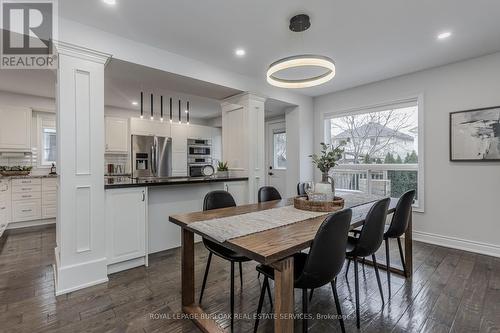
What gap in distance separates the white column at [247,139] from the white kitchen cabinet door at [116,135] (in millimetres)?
2800

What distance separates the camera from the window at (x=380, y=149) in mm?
3809

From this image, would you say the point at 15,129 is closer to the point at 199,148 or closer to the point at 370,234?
the point at 199,148

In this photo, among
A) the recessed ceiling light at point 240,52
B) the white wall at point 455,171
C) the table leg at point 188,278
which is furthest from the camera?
the white wall at point 455,171

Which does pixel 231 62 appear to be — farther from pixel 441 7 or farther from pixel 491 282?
pixel 491 282

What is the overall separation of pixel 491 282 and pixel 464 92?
2364 mm

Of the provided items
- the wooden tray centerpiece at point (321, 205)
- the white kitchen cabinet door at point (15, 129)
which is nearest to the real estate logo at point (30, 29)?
the white kitchen cabinet door at point (15, 129)

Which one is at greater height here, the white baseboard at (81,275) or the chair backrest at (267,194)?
the chair backrest at (267,194)

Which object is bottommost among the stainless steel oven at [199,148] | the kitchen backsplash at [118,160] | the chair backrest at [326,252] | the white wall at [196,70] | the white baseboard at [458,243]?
the white baseboard at [458,243]

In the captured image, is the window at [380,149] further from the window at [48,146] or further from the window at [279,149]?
the window at [48,146]

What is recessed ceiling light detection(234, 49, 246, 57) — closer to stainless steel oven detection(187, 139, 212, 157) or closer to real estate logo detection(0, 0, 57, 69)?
real estate logo detection(0, 0, 57, 69)

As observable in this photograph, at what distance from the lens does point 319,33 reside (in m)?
2.59

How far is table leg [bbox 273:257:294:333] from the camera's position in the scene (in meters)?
1.23

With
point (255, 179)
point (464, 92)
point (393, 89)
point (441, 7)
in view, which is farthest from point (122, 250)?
point (464, 92)

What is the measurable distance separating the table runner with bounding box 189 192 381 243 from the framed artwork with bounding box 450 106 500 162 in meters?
2.20
